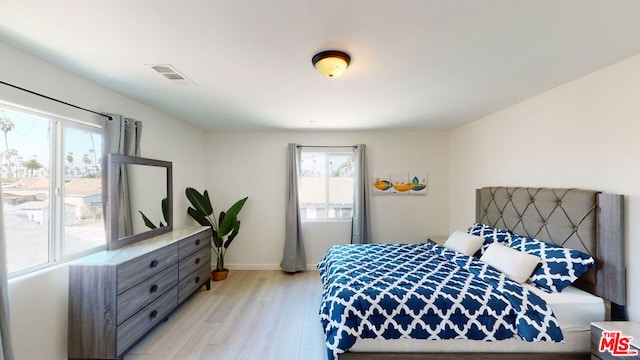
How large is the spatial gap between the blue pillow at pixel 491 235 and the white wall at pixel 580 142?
572 millimetres

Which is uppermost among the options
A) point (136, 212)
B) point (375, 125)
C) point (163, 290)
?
point (375, 125)

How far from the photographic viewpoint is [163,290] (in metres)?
2.48

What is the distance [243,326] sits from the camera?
2.57 metres

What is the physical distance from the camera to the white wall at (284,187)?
4.21 metres

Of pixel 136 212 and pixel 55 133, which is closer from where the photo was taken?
pixel 55 133

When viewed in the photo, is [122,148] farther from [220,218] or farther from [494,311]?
[494,311]

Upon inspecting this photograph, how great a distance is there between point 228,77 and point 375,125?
2.31 meters

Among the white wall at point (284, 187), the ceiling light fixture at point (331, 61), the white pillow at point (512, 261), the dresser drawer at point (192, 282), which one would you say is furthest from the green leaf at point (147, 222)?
the white pillow at point (512, 261)

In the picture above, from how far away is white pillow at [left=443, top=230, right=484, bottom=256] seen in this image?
108 inches

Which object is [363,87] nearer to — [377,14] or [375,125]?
[377,14]

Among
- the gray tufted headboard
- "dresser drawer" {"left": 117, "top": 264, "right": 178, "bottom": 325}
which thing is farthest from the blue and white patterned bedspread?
"dresser drawer" {"left": 117, "top": 264, "right": 178, "bottom": 325}

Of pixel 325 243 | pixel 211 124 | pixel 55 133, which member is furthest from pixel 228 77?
pixel 325 243

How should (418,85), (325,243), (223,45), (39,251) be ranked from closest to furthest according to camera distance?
(223,45), (39,251), (418,85), (325,243)

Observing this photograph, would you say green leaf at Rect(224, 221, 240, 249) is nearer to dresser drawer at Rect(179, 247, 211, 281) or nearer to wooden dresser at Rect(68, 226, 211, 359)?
dresser drawer at Rect(179, 247, 211, 281)
